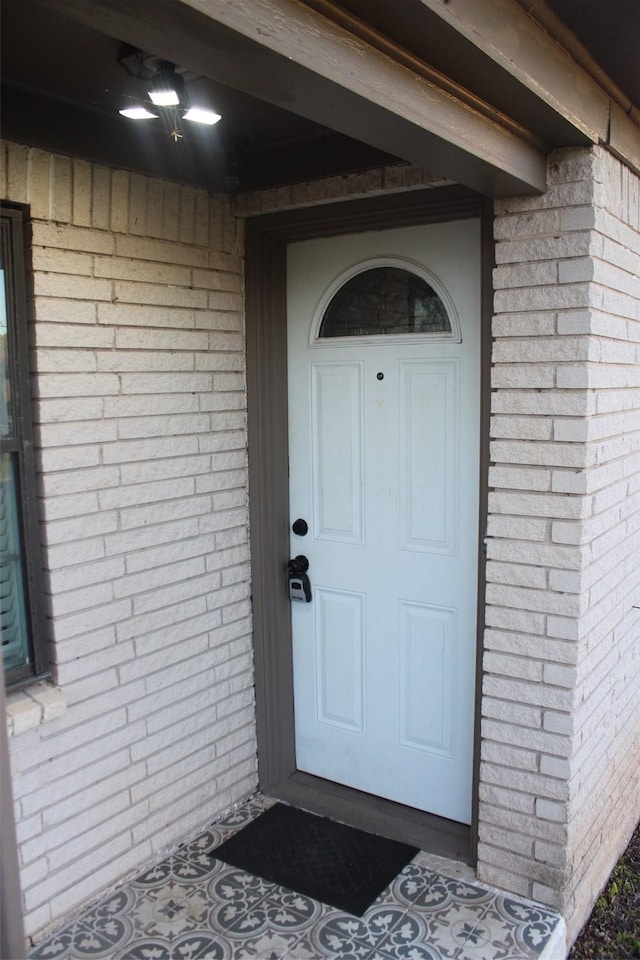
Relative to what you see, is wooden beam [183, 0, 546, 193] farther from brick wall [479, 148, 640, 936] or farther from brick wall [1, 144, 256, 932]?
brick wall [1, 144, 256, 932]

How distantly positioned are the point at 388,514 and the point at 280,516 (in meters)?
0.50

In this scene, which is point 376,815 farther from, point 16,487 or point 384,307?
point 384,307

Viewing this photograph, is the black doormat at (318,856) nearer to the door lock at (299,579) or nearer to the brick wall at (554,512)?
the brick wall at (554,512)

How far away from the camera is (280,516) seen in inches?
132

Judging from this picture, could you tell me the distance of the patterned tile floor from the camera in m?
2.45

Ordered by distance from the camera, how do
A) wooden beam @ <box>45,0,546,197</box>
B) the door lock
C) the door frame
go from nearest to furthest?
wooden beam @ <box>45,0,546,197</box> < the door frame < the door lock

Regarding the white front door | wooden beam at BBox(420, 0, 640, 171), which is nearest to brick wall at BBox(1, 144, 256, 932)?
the white front door

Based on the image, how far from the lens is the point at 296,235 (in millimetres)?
3143

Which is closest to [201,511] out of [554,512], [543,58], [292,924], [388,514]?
[388,514]

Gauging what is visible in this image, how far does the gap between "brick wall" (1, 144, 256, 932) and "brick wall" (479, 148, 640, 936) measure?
112cm

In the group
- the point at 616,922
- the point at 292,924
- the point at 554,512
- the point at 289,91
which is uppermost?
the point at 289,91

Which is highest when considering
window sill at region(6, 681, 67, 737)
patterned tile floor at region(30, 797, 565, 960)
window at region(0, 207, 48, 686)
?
window at region(0, 207, 48, 686)

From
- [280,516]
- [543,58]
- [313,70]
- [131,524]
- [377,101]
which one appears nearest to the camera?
[313,70]

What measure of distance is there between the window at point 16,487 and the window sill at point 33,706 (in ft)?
0.16
